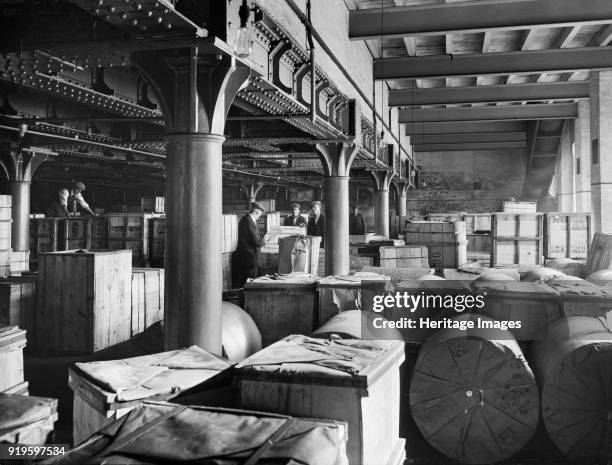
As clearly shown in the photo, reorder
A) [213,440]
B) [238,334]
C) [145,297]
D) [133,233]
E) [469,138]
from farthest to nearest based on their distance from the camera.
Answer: [469,138] < [133,233] < [145,297] < [238,334] < [213,440]

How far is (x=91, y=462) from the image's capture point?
2.03m

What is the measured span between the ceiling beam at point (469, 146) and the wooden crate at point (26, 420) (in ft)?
103

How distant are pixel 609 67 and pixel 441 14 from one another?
6595mm

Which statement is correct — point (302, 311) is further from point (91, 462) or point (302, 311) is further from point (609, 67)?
point (609, 67)

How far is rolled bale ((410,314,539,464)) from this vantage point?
15.0 feet

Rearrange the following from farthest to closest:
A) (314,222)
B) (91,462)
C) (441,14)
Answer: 1. (314,222)
2. (441,14)
3. (91,462)

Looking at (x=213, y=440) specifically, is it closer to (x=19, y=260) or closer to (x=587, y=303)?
(x=587, y=303)

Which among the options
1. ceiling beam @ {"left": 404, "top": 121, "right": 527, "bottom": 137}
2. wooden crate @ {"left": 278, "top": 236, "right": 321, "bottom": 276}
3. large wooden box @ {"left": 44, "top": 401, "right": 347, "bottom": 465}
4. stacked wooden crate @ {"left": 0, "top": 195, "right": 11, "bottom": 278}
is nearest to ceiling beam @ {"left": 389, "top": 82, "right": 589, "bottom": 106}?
ceiling beam @ {"left": 404, "top": 121, "right": 527, "bottom": 137}

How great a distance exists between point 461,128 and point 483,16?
17334 mm

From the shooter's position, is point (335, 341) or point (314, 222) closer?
point (335, 341)

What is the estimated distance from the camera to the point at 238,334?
552 cm

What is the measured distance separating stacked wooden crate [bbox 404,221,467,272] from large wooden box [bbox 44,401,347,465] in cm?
1050

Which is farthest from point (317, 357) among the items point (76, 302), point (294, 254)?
point (294, 254)

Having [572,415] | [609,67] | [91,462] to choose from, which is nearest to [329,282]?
[572,415]
